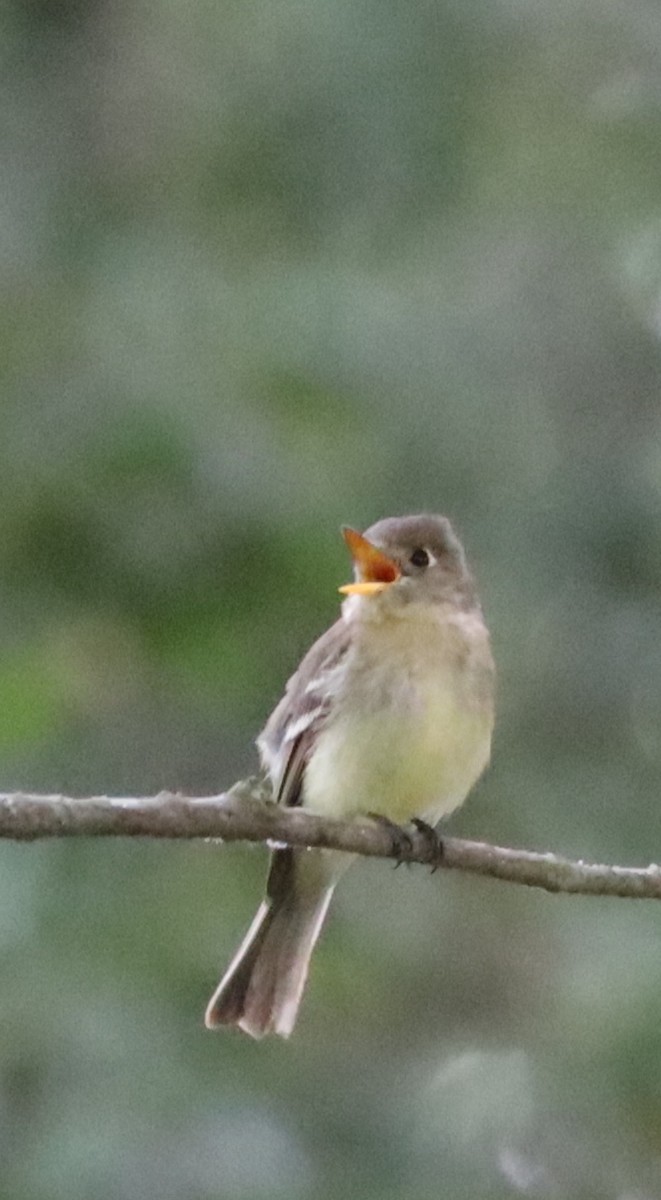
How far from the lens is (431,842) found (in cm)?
407

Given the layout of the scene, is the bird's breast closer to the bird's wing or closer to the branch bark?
the bird's wing

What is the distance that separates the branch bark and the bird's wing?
64 cm

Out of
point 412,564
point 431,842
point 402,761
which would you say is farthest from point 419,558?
point 431,842

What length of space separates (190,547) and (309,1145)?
1.29m

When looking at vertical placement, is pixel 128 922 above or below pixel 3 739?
below

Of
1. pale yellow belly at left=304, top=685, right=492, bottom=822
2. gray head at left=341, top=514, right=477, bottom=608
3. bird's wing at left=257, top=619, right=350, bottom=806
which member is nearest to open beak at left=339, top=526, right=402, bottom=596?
gray head at left=341, top=514, right=477, bottom=608

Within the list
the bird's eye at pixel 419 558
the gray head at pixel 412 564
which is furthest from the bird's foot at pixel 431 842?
the bird's eye at pixel 419 558

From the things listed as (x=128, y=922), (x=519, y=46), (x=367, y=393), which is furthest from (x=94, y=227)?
(x=128, y=922)

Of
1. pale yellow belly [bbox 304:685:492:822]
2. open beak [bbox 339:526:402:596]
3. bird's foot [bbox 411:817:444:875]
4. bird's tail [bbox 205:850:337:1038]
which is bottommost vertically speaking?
bird's tail [bbox 205:850:337:1038]

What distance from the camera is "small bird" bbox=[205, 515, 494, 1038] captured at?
4.29 m

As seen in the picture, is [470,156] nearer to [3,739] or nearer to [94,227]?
[94,227]

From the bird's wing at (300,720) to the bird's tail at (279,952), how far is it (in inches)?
6.4

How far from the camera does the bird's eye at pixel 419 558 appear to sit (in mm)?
4659

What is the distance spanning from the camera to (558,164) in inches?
262
